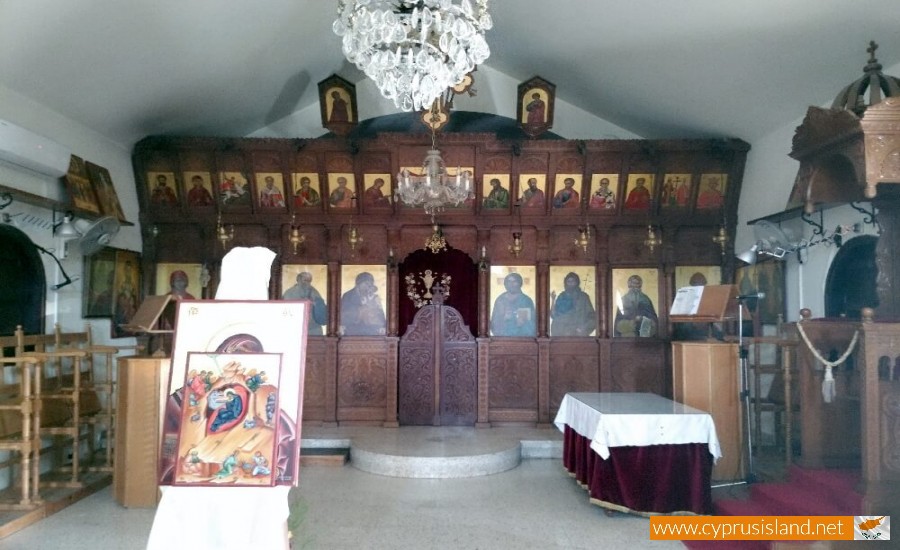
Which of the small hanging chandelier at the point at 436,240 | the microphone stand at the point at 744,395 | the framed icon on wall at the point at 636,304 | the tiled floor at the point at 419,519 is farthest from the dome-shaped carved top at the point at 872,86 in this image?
the small hanging chandelier at the point at 436,240

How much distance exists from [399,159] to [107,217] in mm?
3107

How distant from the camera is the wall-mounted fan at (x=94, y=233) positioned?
5379 mm

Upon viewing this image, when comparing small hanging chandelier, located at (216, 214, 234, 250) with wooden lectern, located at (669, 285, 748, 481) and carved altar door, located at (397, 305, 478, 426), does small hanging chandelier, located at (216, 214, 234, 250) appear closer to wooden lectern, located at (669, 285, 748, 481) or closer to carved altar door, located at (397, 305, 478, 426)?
carved altar door, located at (397, 305, 478, 426)

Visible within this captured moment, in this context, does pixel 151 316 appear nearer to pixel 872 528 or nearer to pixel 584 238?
pixel 584 238

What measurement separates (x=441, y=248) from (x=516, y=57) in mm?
2429

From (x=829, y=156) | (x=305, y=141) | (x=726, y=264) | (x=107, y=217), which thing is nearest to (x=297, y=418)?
(x=829, y=156)

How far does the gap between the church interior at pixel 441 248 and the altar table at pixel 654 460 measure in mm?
43

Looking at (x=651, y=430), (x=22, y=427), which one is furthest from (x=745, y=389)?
(x=22, y=427)

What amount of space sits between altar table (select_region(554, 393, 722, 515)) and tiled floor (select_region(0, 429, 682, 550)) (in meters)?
0.19

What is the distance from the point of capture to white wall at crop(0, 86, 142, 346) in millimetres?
4779

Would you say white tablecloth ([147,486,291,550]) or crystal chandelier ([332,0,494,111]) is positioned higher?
crystal chandelier ([332,0,494,111])

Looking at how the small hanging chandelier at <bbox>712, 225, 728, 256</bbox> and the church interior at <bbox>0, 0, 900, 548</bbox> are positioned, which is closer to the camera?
the church interior at <bbox>0, 0, 900, 548</bbox>

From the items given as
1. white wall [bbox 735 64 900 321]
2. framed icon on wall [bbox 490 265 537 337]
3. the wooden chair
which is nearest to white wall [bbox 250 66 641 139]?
white wall [bbox 735 64 900 321]

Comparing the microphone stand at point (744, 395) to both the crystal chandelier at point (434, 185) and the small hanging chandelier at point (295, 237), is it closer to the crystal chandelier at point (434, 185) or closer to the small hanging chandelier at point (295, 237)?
the crystal chandelier at point (434, 185)
